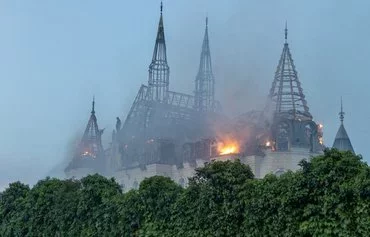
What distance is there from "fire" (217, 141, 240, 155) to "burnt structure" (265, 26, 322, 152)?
4.35 meters

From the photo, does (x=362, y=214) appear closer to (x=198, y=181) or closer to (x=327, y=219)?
(x=327, y=219)

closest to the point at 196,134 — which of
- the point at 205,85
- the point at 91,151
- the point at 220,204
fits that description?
the point at 205,85

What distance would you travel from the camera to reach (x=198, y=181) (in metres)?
18.2

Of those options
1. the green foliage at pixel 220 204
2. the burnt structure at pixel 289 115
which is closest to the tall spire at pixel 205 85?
the burnt structure at pixel 289 115

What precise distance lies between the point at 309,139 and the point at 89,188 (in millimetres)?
42924

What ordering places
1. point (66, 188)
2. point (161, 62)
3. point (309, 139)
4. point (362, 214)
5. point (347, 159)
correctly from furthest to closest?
point (161, 62) → point (309, 139) → point (66, 188) → point (347, 159) → point (362, 214)

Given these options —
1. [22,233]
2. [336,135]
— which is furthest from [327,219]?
[336,135]

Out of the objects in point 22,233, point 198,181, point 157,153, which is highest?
point 157,153

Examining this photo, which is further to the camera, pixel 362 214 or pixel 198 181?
pixel 198 181

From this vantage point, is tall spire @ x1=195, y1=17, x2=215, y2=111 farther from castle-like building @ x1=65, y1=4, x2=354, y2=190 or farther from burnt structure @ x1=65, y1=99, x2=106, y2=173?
burnt structure @ x1=65, y1=99, x2=106, y2=173

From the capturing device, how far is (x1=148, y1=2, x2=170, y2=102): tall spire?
80.5 m

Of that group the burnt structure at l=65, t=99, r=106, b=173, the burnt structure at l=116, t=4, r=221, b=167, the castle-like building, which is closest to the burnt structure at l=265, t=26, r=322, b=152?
the castle-like building

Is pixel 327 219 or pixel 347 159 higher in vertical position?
pixel 347 159

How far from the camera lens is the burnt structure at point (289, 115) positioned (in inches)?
2402
